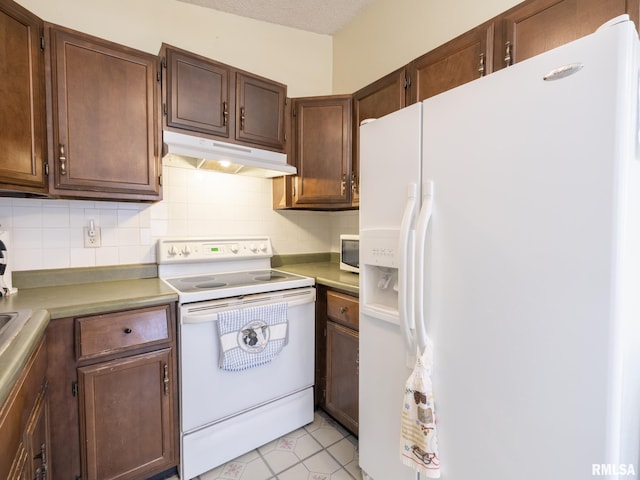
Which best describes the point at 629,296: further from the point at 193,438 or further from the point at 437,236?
the point at 193,438

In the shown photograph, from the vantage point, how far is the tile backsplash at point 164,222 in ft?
5.14

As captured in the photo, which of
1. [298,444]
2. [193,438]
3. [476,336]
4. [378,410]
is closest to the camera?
[476,336]

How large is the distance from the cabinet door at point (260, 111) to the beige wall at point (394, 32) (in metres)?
0.75

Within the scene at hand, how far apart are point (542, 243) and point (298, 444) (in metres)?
1.65

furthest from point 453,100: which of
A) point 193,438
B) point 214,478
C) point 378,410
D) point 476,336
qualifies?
point 214,478

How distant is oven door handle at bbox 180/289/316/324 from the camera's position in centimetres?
142

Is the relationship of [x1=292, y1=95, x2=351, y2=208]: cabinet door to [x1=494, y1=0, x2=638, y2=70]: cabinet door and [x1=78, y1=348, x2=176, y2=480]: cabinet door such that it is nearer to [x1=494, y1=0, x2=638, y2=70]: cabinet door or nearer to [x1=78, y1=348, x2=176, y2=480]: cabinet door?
[x1=494, y1=0, x2=638, y2=70]: cabinet door

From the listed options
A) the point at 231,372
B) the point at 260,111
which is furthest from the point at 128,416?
the point at 260,111

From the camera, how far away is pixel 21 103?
4.07 ft

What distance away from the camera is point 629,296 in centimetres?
73

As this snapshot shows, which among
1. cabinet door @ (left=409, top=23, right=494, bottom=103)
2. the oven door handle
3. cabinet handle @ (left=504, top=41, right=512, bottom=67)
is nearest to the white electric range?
the oven door handle

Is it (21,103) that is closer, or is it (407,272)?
(407,272)

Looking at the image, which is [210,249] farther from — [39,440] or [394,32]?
[394,32]

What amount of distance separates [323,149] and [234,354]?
55.1 inches
